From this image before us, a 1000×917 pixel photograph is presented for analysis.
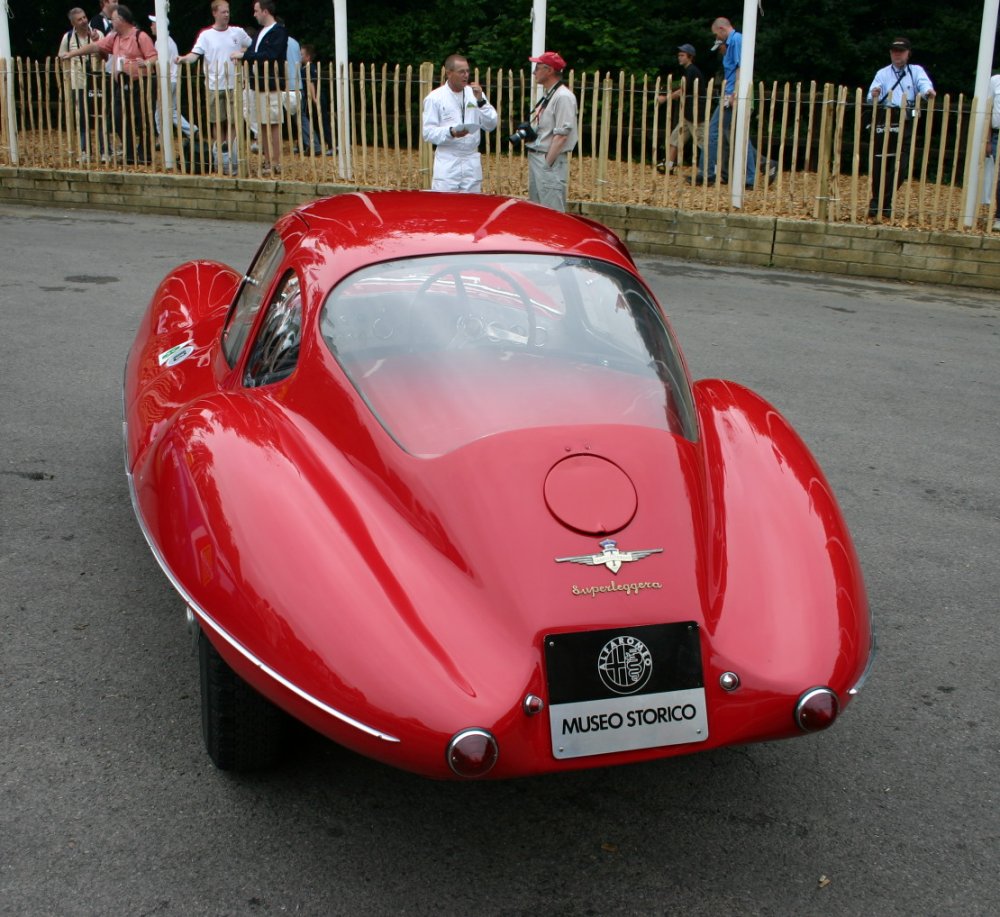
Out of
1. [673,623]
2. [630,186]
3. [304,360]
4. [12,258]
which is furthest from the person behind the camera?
[630,186]

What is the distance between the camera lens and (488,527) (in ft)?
10.5

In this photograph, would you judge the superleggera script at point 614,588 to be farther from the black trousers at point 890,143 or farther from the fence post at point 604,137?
the fence post at point 604,137

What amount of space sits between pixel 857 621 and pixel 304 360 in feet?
6.16

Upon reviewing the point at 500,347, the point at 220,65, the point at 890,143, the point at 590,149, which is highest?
the point at 220,65

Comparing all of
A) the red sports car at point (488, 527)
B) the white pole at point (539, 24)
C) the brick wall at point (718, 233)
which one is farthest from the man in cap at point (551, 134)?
the red sports car at point (488, 527)

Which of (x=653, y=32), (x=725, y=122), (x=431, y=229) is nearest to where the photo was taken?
(x=431, y=229)

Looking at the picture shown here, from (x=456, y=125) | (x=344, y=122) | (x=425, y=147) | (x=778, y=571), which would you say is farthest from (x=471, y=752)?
(x=344, y=122)

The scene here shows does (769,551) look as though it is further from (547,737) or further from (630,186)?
(630,186)

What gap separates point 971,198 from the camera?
40.5 feet

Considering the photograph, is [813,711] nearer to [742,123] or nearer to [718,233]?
[718,233]

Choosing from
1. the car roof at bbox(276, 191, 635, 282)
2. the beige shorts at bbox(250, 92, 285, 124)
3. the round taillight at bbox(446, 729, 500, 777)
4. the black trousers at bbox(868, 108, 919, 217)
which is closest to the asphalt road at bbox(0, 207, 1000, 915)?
the round taillight at bbox(446, 729, 500, 777)

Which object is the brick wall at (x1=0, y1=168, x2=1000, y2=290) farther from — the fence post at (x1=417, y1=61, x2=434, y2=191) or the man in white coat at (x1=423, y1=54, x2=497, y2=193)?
the man in white coat at (x1=423, y1=54, x2=497, y2=193)

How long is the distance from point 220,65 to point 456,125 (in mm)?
5537

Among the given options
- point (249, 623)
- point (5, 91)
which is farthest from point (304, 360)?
point (5, 91)
